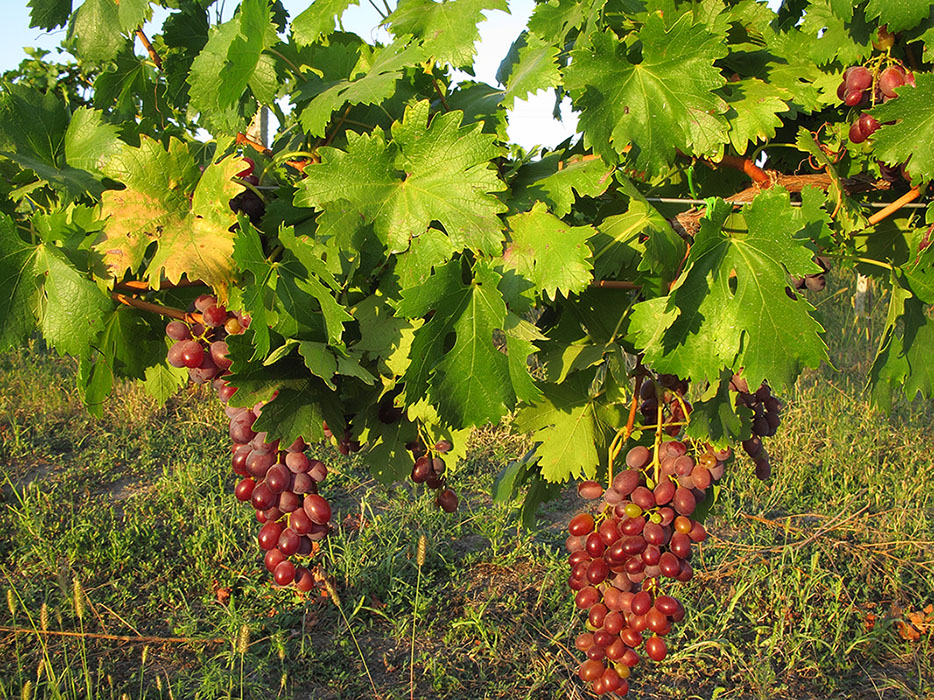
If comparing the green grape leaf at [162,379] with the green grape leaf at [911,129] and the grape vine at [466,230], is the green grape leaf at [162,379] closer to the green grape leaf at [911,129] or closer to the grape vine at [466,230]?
the grape vine at [466,230]

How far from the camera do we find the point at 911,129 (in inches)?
45.9

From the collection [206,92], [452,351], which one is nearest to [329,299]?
[452,351]

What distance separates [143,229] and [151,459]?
→ 13.6 ft

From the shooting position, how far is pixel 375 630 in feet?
11.5

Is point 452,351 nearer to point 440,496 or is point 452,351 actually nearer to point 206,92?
point 440,496

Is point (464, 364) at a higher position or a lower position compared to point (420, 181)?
lower

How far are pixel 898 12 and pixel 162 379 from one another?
139 centimetres

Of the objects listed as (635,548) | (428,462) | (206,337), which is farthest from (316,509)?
(635,548)

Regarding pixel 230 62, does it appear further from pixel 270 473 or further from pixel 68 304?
pixel 270 473

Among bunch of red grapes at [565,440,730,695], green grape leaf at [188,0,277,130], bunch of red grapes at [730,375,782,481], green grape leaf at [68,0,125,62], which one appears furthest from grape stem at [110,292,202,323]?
bunch of red grapes at [730,375,782,481]

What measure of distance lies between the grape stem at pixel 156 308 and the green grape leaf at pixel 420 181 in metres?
0.30

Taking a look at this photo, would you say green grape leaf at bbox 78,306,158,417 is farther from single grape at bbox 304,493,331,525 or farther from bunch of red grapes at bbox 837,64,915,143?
bunch of red grapes at bbox 837,64,915,143

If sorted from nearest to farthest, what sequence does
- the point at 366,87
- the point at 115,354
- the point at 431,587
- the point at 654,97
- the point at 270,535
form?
the point at 366,87, the point at 654,97, the point at 115,354, the point at 270,535, the point at 431,587

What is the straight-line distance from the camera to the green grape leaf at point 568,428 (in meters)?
1.46
